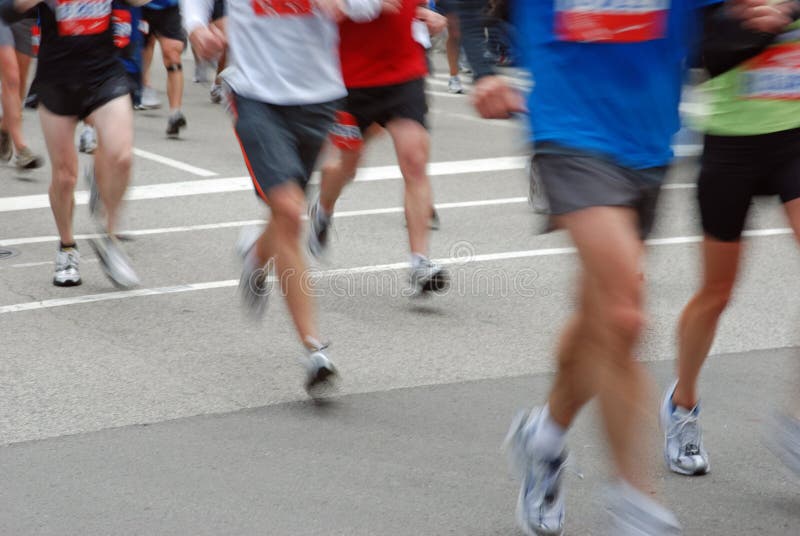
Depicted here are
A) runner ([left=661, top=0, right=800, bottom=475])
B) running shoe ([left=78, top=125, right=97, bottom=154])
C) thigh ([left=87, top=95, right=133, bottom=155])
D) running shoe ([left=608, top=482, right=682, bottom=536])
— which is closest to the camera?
running shoe ([left=608, top=482, right=682, bottom=536])

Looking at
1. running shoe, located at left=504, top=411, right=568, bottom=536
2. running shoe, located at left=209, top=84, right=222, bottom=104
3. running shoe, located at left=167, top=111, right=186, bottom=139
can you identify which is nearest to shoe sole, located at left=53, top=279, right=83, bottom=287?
running shoe, located at left=504, top=411, right=568, bottom=536

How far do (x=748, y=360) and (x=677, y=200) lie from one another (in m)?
4.16

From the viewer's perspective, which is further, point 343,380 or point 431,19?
point 431,19

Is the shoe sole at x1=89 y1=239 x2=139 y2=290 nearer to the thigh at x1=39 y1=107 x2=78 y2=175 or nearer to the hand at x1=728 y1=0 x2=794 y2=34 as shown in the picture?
the thigh at x1=39 y1=107 x2=78 y2=175

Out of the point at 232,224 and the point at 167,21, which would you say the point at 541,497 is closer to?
the point at 232,224

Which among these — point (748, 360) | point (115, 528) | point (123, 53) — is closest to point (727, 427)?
point (748, 360)

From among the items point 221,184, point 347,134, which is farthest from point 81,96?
point 221,184

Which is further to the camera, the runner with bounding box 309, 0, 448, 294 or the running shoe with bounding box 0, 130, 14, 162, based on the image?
the running shoe with bounding box 0, 130, 14, 162

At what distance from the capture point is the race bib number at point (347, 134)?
22.7 ft

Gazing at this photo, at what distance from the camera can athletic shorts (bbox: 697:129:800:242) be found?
410cm

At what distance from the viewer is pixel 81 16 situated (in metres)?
6.97

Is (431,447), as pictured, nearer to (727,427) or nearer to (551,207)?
(727,427)

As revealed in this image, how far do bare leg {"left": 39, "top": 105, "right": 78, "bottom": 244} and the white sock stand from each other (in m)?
4.09

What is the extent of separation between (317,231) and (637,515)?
4350mm
